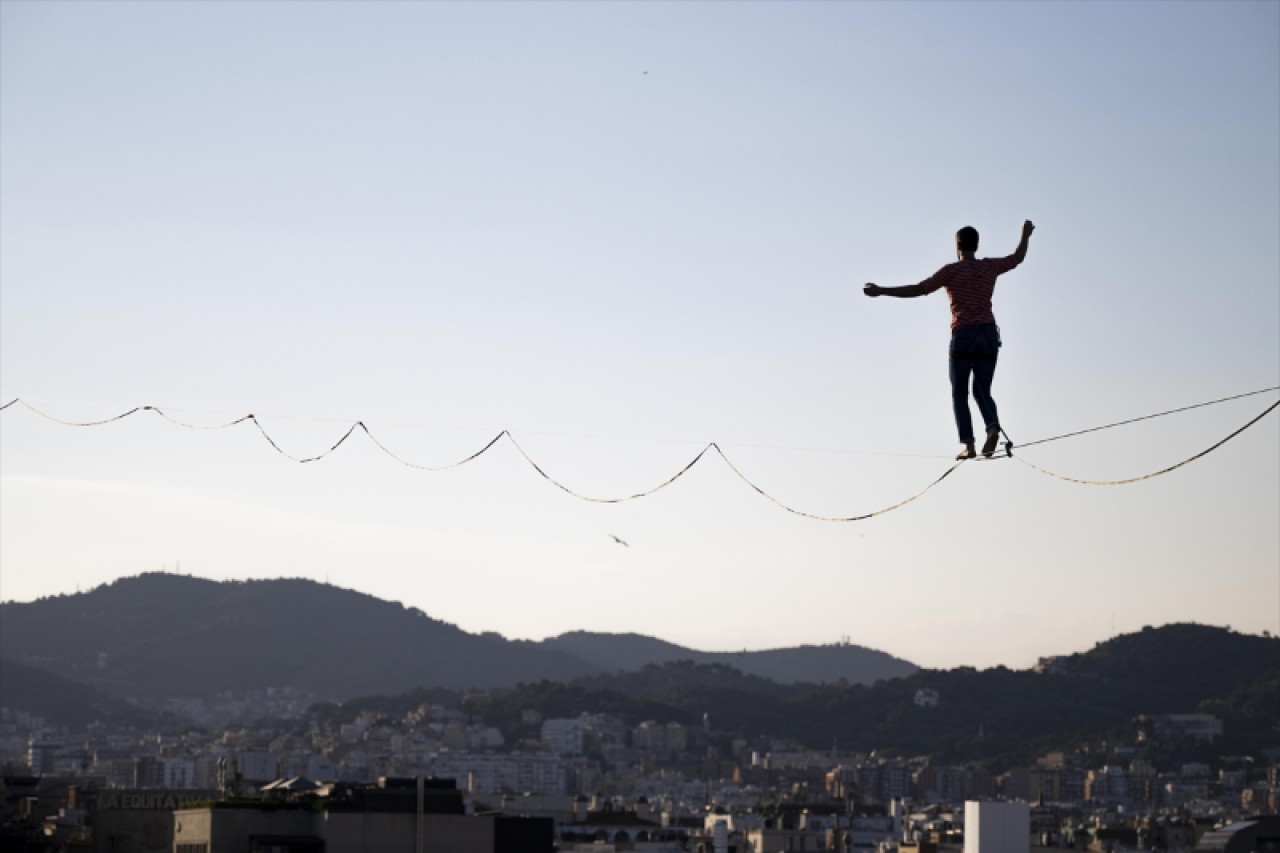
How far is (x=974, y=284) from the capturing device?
21547mm

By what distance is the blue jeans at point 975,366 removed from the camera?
2155 centimetres

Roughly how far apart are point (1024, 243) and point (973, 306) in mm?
772

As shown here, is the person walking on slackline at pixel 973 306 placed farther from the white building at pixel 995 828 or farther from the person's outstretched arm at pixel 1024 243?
the white building at pixel 995 828

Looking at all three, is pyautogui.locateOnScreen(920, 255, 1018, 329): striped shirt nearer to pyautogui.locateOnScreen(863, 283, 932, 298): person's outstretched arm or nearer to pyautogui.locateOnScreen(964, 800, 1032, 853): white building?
pyautogui.locateOnScreen(863, 283, 932, 298): person's outstretched arm

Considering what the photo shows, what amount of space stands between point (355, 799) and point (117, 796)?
105 feet

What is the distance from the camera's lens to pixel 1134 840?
16612cm

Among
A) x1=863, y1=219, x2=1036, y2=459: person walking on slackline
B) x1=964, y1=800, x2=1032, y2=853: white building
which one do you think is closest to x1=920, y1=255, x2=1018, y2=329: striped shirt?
x1=863, y1=219, x2=1036, y2=459: person walking on slackline

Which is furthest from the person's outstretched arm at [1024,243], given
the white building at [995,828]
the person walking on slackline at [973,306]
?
the white building at [995,828]

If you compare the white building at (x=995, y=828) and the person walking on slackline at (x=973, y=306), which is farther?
the white building at (x=995, y=828)

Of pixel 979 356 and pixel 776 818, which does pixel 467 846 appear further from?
pixel 776 818

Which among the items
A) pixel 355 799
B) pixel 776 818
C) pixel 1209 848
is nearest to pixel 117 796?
pixel 355 799

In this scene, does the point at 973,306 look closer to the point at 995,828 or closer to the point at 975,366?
the point at 975,366

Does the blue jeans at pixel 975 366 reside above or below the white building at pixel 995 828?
above

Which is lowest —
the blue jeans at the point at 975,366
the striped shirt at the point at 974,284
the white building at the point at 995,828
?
the white building at the point at 995,828
